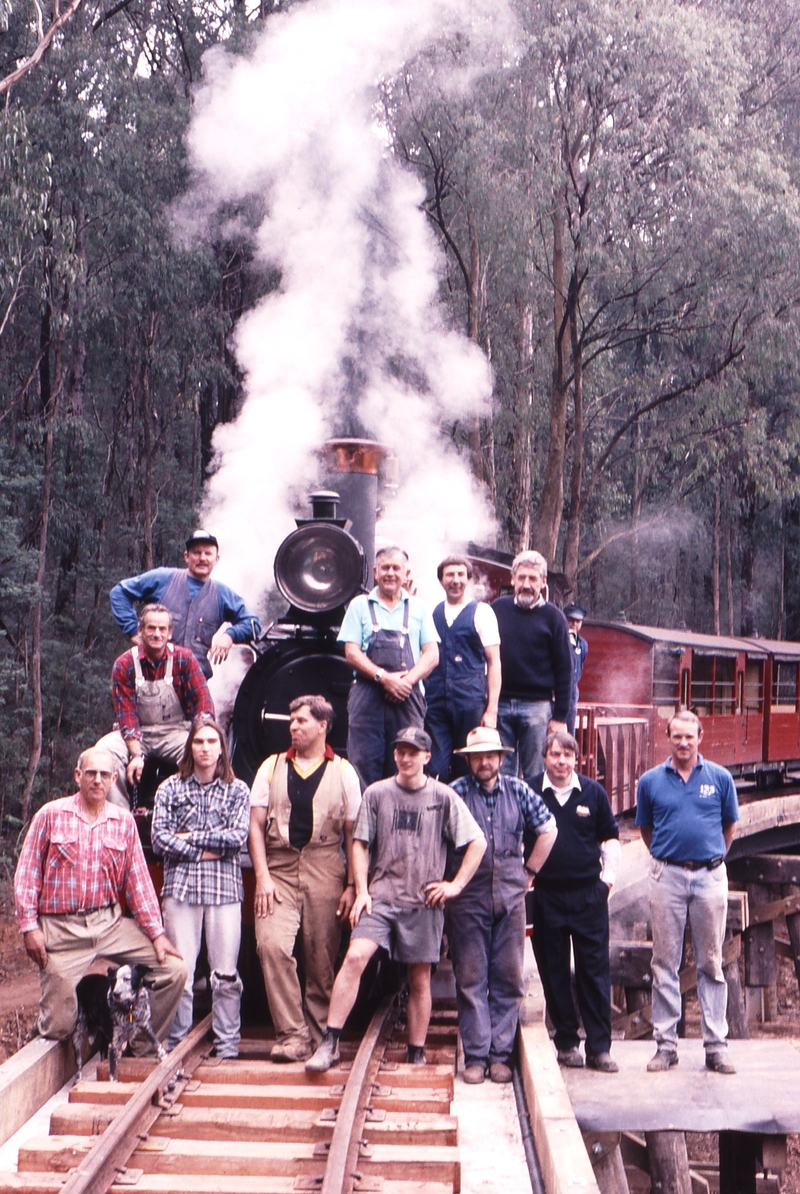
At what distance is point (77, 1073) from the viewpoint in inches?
227

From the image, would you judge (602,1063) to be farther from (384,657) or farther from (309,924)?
(384,657)

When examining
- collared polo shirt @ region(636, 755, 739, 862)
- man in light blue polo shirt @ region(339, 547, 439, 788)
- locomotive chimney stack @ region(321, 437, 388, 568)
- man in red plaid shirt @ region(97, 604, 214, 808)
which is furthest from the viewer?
locomotive chimney stack @ region(321, 437, 388, 568)

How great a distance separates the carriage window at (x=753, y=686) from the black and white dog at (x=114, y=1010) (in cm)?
1477

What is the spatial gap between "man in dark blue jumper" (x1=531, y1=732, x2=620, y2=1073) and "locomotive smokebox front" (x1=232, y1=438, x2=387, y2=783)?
5.48ft

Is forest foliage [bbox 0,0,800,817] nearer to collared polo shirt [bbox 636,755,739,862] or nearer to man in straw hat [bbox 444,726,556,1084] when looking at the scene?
man in straw hat [bbox 444,726,556,1084]

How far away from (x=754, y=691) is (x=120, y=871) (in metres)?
15.5

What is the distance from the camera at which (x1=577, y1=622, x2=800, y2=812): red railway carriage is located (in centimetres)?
1326

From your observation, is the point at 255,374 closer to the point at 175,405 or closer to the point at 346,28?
the point at 346,28

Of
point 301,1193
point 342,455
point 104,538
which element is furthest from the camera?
point 104,538

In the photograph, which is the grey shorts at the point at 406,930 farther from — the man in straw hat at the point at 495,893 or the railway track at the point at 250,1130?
the railway track at the point at 250,1130

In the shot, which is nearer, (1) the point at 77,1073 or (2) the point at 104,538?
(1) the point at 77,1073

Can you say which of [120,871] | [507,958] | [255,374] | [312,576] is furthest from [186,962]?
[255,374]

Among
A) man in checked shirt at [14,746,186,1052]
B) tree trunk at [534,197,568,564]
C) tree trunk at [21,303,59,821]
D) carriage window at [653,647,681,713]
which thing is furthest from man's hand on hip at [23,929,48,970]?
tree trunk at [534,197,568,564]

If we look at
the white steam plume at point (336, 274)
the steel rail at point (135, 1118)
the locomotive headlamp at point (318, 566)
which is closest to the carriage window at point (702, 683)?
the white steam plume at point (336, 274)
